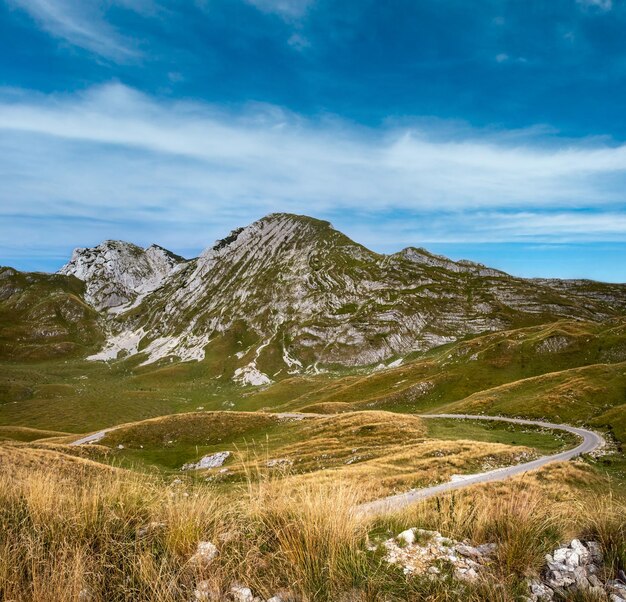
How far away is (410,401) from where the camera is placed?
3676 inches

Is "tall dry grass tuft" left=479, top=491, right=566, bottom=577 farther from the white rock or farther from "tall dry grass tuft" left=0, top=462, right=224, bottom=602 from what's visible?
"tall dry grass tuft" left=0, top=462, right=224, bottom=602

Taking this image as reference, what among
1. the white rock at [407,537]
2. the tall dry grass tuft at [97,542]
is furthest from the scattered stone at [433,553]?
the tall dry grass tuft at [97,542]

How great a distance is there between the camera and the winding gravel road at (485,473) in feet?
32.9

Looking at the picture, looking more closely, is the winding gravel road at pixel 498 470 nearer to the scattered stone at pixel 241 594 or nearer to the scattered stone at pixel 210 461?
the scattered stone at pixel 241 594

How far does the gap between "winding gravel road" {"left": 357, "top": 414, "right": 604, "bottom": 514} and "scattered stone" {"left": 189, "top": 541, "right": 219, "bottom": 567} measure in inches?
154

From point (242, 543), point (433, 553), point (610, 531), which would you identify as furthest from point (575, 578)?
point (242, 543)

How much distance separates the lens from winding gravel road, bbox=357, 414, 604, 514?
11.0 meters

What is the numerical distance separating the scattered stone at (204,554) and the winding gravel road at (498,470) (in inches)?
154

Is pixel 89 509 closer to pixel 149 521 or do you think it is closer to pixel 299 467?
pixel 149 521

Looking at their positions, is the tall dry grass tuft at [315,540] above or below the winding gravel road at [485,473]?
above

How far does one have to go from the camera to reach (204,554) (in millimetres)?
5797

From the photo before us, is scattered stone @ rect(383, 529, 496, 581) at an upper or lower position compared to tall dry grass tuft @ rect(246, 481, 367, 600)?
lower

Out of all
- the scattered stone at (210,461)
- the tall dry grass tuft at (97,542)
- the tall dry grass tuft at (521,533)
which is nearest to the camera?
the tall dry grass tuft at (97,542)

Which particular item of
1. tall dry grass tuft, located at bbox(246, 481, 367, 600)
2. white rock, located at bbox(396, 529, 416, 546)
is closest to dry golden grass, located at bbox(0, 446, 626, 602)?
tall dry grass tuft, located at bbox(246, 481, 367, 600)
